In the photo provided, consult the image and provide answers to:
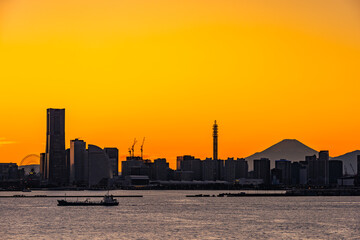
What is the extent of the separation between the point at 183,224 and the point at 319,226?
26054 millimetres

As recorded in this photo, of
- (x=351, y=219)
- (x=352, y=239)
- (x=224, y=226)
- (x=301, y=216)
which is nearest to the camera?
(x=352, y=239)

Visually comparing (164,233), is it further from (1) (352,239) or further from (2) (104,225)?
(1) (352,239)

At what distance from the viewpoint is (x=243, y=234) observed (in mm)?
126062

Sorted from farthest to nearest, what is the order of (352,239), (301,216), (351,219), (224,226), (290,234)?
(301,216) < (351,219) < (224,226) < (290,234) < (352,239)

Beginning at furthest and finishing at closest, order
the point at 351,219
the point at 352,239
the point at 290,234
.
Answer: the point at 351,219 < the point at 290,234 < the point at 352,239

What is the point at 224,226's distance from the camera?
143750 millimetres

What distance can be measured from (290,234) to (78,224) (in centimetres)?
4361

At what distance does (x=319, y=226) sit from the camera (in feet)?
473

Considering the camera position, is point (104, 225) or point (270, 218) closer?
point (104, 225)

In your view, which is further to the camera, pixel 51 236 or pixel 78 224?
pixel 78 224

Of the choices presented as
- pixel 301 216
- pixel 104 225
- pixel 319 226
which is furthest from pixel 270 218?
pixel 104 225

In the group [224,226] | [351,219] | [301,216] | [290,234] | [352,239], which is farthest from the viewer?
[301,216]

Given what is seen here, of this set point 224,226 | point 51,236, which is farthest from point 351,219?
point 51,236

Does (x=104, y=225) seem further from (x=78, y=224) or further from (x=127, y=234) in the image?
(x=127, y=234)
